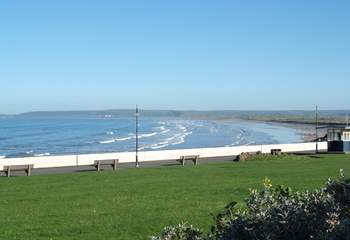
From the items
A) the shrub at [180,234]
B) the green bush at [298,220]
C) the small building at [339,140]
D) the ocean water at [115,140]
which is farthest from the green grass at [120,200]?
the ocean water at [115,140]

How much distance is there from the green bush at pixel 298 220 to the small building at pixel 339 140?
3673 cm

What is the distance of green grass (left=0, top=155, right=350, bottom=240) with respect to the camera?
11.1 meters

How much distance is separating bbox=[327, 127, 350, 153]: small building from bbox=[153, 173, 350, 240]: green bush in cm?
3673

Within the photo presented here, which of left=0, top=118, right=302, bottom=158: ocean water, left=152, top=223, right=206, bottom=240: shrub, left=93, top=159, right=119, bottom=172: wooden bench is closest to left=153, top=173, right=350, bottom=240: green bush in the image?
left=152, top=223, right=206, bottom=240: shrub

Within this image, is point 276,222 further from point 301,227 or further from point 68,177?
point 68,177

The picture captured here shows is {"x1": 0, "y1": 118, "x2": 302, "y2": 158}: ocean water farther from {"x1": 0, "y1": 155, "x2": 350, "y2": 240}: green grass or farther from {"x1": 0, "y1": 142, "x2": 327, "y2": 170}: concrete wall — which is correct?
{"x1": 0, "y1": 155, "x2": 350, "y2": 240}: green grass

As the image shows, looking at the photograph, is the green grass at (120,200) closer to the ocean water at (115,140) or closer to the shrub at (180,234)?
the shrub at (180,234)

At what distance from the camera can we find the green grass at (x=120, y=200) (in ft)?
36.6

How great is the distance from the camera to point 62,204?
1489 centimetres

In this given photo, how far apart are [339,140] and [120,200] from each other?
91.8 ft

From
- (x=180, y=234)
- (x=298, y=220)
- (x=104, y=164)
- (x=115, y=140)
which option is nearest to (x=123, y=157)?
(x=104, y=164)

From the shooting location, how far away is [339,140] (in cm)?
4056

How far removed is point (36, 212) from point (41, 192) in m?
4.72

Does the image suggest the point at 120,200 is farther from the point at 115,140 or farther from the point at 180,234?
the point at 115,140
